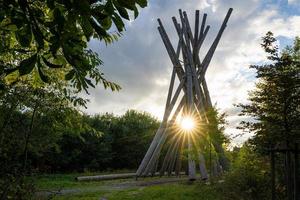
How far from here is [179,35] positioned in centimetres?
1778

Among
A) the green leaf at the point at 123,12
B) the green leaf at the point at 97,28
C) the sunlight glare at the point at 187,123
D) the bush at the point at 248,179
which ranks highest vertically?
the sunlight glare at the point at 187,123

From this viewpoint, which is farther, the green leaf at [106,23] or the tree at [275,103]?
the tree at [275,103]

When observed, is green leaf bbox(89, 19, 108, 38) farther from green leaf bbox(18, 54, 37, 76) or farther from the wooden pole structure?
the wooden pole structure

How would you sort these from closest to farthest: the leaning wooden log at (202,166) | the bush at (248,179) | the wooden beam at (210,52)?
the bush at (248,179) → the leaning wooden log at (202,166) → the wooden beam at (210,52)

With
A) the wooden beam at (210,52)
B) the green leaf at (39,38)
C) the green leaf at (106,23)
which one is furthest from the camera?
the wooden beam at (210,52)

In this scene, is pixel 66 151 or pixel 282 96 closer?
pixel 282 96

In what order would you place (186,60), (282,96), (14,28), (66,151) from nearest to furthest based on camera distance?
1. (14,28)
2. (282,96)
3. (186,60)
4. (66,151)

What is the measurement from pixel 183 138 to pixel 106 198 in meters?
7.49

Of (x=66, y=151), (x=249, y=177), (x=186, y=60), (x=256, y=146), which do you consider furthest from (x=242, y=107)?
(x=66, y=151)

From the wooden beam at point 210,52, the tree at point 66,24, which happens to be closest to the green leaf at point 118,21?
the tree at point 66,24

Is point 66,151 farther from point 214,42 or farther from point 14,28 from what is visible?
point 14,28

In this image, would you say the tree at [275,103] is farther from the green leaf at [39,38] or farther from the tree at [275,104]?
the green leaf at [39,38]

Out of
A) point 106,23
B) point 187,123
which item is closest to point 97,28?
point 106,23

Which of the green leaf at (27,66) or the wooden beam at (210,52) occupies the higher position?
the wooden beam at (210,52)
